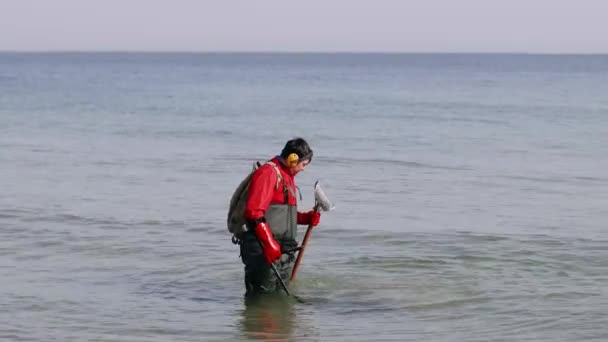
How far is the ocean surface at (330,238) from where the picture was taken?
8633 millimetres

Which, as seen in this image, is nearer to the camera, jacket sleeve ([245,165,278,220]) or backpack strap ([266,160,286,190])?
jacket sleeve ([245,165,278,220])

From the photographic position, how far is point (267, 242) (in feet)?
26.3

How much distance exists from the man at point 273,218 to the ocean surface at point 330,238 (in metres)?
0.33

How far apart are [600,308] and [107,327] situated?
13.3 ft

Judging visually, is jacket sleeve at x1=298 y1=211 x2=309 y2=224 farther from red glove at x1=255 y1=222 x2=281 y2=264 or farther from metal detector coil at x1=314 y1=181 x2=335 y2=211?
red glove at x1=255 y1=222 x2=281 y2=264

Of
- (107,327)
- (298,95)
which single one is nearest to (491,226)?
(107,327)

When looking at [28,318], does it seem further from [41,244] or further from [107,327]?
[41,244]

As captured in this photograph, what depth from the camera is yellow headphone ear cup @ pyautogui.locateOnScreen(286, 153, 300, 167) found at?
26.6 ft

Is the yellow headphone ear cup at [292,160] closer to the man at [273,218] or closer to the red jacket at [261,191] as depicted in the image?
the man at [273,218]

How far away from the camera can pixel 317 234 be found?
12.9 m

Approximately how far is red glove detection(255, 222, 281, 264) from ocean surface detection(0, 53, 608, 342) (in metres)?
0.64

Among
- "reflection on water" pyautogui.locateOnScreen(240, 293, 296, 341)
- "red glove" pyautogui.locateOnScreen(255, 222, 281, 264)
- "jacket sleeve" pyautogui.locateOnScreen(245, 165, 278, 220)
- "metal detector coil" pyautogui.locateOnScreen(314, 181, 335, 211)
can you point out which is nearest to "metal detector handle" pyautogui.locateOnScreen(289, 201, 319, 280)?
"metal detector coil" pyautogui.locateOnScreen(314, 181, 335, 211)

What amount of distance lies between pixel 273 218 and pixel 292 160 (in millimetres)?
514

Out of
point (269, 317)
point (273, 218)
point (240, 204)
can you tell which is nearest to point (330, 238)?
point (269, 317)
